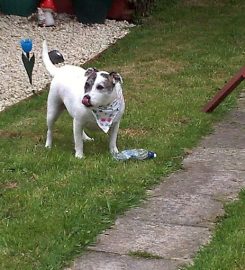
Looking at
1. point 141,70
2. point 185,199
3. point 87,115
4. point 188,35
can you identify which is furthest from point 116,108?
point 188,35

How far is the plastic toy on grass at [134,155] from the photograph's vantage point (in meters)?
6.57

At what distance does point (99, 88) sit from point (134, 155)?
26.7 inches

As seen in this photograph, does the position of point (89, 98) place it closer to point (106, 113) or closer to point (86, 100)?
point (86, 100)

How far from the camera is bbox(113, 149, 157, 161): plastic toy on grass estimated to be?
21.5ft

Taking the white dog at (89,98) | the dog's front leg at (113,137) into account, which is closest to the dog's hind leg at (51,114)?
the white dog at (89,98)

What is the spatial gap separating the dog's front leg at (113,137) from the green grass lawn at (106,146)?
0.10 meters

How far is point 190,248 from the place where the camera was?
4727 mm

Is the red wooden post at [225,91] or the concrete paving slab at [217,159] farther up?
the red wooden post at [225,91]

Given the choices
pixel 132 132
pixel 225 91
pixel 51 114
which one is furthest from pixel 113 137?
pixel 225 91

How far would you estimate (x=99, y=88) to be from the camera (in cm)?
629

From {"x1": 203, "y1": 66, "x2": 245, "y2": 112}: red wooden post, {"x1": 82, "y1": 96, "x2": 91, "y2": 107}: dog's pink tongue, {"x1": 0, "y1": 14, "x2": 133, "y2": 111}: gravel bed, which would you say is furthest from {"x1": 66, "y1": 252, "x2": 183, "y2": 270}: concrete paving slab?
{"x1": 0, "y1": 14, "x2": 133, "y2": 111}: gravel bed

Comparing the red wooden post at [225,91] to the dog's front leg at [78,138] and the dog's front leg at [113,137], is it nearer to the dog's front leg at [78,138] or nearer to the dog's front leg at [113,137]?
the dog's front leg at [113,137]

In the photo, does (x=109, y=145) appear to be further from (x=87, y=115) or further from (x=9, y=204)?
→ (x=9, y=204)

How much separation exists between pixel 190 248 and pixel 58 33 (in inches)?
344
